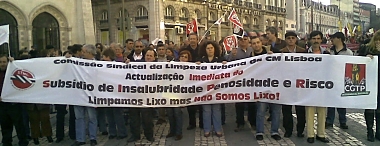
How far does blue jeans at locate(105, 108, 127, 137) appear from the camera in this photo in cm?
759

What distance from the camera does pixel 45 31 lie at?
20469 mm

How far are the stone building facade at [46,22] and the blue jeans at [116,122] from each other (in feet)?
41.4

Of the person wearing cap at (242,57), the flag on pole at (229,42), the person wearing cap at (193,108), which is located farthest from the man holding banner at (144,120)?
the flag on pole at (229,42)

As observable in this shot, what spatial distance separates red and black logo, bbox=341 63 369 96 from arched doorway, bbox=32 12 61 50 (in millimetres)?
16939

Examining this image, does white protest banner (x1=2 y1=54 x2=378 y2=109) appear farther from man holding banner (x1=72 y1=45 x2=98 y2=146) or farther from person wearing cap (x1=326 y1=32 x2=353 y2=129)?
person wearing cap (x1=326 y1=32 x2=353 y2=129)

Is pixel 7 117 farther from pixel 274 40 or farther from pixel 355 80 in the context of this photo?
pixel 355 80

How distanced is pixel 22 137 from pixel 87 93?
152cm

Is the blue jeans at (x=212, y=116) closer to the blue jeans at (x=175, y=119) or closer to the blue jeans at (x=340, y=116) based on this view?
the blue jeans at (x=175, y=119)

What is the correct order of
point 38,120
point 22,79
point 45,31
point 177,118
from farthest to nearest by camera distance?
point 45,31 < point 177,118 < point 38,120 < point 22,79

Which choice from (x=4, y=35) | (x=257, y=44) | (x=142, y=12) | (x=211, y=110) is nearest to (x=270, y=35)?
(x=257, y=44)

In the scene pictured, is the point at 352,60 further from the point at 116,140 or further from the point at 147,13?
the point at 147,13

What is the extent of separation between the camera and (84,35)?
2100 centimetres

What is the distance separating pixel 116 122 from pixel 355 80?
4.83 meters

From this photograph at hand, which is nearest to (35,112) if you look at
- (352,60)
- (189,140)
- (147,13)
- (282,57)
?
(189,140)
